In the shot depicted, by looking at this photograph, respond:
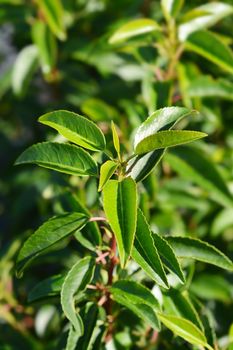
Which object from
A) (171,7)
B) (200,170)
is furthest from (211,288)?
(171,7)

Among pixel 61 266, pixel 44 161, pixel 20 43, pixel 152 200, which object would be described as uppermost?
pixel 44 161

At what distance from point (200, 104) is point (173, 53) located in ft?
0.78

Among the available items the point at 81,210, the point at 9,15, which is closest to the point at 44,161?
the point at 81,210

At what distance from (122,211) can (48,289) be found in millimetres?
282

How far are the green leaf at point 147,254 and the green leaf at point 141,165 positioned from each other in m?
0.08

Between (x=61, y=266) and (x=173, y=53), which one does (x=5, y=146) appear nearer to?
(x=61, y=266)

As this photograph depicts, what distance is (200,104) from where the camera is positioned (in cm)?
181

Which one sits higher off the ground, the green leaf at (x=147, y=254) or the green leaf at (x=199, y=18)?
the green leaf at (x=199, y=18)

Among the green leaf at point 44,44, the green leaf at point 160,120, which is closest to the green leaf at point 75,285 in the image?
the green leaf at point 160,120

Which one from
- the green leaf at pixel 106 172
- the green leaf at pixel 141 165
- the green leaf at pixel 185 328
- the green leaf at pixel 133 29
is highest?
the green leaf at pixel 106 172

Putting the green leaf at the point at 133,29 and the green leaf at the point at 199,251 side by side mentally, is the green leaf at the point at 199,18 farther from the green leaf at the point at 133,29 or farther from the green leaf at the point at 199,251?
the green leaf at the point at 199,251

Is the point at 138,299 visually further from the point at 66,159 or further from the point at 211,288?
the point at 211,288

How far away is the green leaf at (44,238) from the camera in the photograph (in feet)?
3.48

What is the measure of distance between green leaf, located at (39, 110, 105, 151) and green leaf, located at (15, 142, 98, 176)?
18mm
